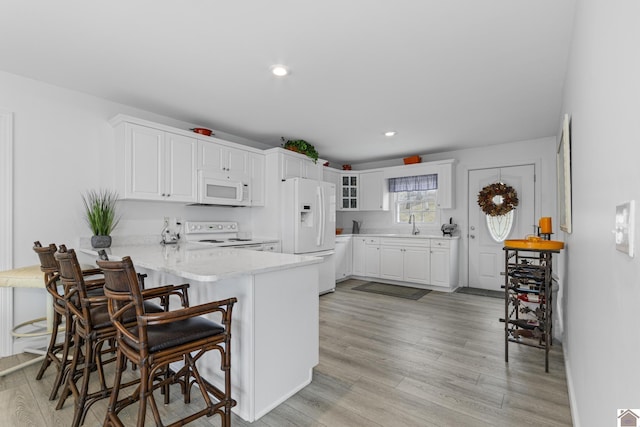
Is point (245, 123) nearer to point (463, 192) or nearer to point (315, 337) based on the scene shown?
point (315, 337)

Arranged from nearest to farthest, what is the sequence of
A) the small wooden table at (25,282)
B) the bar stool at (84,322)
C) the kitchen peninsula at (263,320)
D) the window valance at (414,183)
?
1. the bar stool at (84,322)
2. the kitchen peninsula at (263,320)
3. the small wooden table at (25,282)
4. the window valance at (414,183)

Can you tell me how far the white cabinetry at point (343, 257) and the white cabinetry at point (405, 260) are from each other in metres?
0.64

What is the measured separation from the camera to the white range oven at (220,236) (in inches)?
158

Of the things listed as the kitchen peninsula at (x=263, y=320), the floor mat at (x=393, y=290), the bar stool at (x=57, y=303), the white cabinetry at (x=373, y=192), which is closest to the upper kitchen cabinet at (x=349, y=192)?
the white cabinetry at (x=373, y=192)

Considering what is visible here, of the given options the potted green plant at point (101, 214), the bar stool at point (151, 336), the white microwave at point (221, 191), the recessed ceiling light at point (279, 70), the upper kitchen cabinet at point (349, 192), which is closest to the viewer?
the bar stool at point (151, 336)

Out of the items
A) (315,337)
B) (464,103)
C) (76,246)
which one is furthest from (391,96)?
(76,246)

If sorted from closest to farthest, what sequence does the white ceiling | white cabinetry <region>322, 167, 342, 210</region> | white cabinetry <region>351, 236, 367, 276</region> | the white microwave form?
the white ceiling
the white microwave
white cabinetry <region>322, 167, 342, 210</region>
white cabinetry <region>351, 236, 367, 276</region>

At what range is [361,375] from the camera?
7.87 ft

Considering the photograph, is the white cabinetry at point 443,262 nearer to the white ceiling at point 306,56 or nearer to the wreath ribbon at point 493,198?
the wreath ribbon at point 493,198

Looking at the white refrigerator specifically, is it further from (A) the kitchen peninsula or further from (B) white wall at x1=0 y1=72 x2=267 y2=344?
(A) the kitchen peninsula

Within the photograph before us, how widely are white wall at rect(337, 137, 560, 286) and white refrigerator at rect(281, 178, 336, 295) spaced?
5.19 feet

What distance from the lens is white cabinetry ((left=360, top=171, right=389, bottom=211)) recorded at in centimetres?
615

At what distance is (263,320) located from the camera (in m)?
1.93

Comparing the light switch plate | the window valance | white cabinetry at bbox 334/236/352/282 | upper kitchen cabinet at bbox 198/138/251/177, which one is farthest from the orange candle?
upper kitchen cabinet at bbox 198/138/251/177
